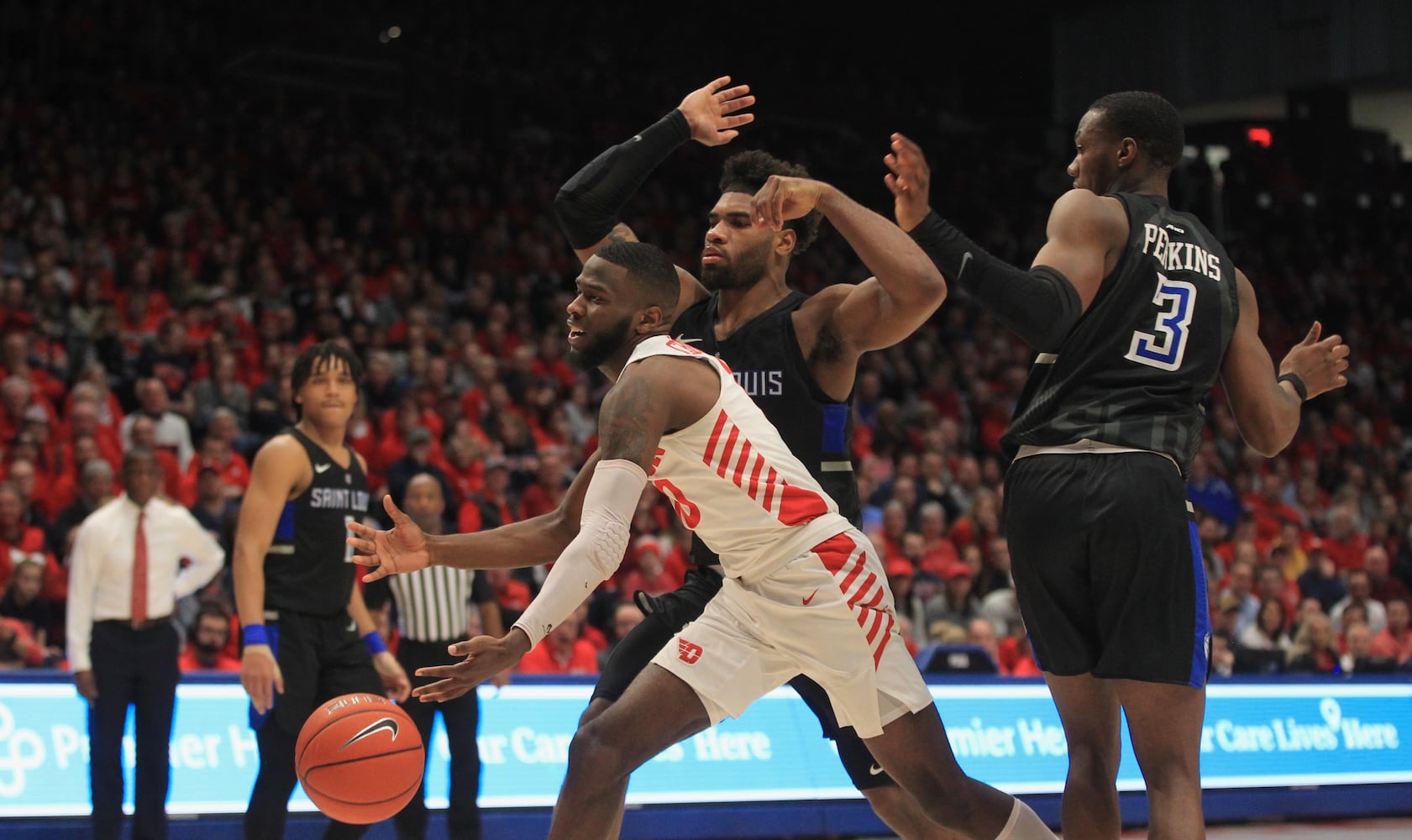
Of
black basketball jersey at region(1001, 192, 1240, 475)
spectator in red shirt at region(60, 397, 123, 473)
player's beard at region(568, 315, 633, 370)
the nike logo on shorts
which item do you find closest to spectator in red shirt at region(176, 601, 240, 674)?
spectator in red shirt at region(60, 397, 123, 473)

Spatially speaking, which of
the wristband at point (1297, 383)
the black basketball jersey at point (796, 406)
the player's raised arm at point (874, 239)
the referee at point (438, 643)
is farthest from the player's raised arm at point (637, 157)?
the referee at point (438, 643)

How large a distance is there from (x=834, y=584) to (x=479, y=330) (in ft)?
36.1

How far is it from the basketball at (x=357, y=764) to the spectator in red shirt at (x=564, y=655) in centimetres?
477

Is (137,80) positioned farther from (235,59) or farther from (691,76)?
(691,76)

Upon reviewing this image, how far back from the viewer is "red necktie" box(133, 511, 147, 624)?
703 cm

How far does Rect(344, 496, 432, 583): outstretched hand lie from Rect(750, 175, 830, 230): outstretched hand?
124 cm

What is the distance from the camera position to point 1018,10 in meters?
23.3

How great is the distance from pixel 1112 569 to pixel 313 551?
11.8ft

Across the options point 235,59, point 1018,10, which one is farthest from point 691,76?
point 235,59

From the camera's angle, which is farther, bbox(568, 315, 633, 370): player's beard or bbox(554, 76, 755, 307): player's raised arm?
bbox(554, 76, 755, 307): player's raised arm

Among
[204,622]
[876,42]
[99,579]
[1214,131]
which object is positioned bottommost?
[204,622]

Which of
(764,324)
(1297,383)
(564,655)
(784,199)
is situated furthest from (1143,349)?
(564,655)

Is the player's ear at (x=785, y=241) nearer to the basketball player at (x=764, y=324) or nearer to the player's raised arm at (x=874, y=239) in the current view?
the basketball player at (x=764, y=324)

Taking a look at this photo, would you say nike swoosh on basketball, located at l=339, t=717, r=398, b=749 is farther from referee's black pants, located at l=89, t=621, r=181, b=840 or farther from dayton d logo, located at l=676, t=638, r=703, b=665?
referee's black pants, located at l=89, t=621, r=181, b=840
